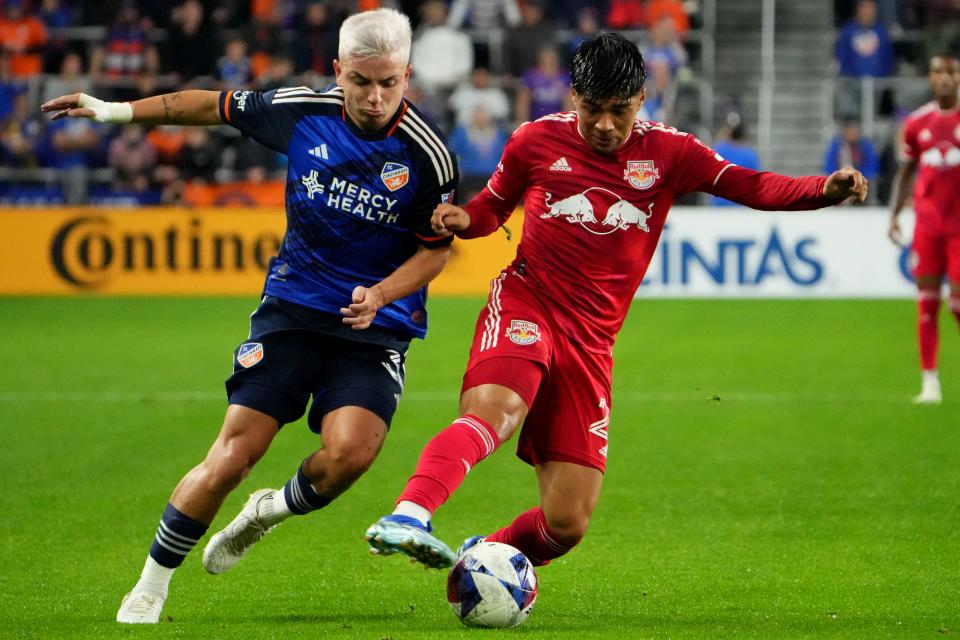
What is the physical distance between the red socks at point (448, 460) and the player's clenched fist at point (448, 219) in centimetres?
68

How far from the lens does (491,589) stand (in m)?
4.98

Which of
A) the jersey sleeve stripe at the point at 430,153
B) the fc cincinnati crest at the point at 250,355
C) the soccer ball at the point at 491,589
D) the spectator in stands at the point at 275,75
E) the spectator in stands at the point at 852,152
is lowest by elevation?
the spectator in stands at the point at 852,152

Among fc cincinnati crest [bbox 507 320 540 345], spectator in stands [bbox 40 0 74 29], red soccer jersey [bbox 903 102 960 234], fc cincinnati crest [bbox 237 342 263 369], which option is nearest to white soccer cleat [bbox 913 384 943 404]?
red soccer jersey [bbox 903 102 960 234]

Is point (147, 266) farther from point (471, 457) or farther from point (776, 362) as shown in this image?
point (471, 457)

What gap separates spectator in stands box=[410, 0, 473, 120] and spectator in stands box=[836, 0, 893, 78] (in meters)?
5.57

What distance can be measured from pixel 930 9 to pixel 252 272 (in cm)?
1091

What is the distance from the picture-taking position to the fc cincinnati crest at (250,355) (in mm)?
5332

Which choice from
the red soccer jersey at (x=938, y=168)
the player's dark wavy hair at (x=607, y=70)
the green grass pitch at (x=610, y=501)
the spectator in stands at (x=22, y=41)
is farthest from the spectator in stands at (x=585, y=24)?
the player's dark wavy hair at (x=607, y=70)

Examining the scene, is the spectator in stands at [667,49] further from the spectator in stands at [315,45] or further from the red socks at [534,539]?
the red socks at [534,539]

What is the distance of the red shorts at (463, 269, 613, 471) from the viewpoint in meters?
5.26

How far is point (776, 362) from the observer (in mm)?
13172

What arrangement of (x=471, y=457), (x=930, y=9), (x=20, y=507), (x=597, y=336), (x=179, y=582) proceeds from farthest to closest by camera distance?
(x=930, y=9) < (x=20, y=507) < (x=179, y=582) < (x=597, y=336) < (x=471, y=457)

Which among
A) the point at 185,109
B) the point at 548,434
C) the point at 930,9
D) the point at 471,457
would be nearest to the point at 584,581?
the point at 548,434

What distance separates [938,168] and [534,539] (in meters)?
6.56
